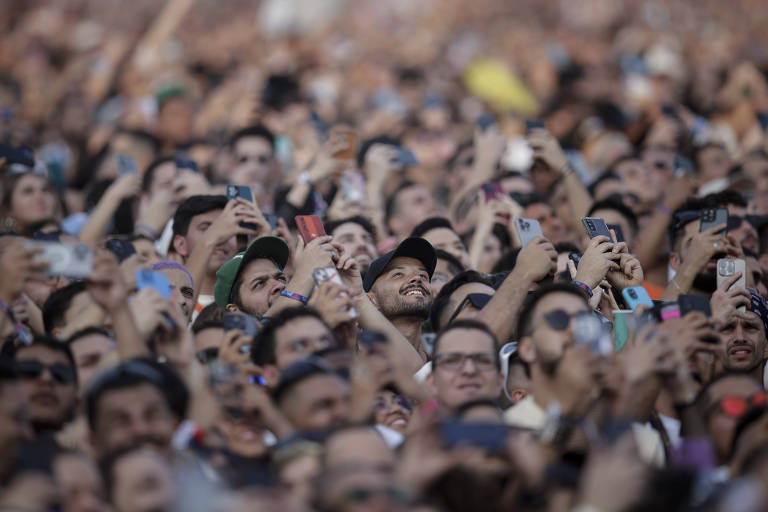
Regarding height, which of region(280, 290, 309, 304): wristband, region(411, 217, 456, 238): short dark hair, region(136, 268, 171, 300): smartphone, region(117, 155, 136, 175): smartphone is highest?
region(136, 268, 171, 300): smartphone

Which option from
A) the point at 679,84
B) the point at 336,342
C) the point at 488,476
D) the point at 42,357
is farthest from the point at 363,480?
the point at 679,84

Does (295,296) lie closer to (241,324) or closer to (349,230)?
(241,324)

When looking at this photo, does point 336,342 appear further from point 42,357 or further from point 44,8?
point 44,8

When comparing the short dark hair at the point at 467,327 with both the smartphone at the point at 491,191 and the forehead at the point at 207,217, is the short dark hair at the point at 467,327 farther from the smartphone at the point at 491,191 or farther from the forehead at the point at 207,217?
the smartphone at the point at 491,191

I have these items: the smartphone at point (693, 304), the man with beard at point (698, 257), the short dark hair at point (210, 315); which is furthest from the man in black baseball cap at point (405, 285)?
the smartphone at point (693, 304)

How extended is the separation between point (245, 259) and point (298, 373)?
200 centimetres

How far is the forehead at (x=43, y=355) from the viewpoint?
4.87m

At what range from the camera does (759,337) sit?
6.20 metres

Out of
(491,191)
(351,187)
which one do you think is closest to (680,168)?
(491,191)

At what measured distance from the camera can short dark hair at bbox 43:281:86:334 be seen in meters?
6.21

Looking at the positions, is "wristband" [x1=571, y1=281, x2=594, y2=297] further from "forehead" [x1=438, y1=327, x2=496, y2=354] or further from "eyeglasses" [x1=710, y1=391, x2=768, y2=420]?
"eyeglasses" [x1=710, y1=391, x2=768, y2=420]

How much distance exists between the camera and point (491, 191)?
26.2 ft

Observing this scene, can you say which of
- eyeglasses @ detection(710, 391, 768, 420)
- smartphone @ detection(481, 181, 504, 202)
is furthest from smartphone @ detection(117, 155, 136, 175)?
eyeglasses @ detection(710, 391, 768, 420)

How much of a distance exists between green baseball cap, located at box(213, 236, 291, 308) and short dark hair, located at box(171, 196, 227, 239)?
0.74 m
